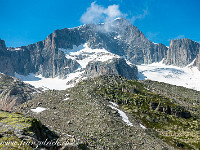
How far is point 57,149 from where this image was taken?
2206 centimetres

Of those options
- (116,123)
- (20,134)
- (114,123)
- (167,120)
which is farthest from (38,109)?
(167,120)

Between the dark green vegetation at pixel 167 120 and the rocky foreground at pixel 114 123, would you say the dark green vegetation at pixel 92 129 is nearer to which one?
the rocky foreground at pixel 114 123

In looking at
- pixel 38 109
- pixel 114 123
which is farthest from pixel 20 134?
pixel 38 109

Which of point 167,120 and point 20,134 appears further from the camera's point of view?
point 167,120

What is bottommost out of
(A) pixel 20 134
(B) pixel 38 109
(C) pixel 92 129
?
(C) pixel 92 129

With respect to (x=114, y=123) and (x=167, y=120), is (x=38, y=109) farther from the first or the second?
(x=167, y=120)

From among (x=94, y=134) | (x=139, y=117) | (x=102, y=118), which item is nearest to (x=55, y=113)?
(x=102, y=118)

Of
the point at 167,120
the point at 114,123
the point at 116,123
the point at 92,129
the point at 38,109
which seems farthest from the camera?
the point at 167,120

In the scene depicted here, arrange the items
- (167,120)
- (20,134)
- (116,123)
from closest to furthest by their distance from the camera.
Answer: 1. (20,134)
2. (116,123)
3. (167,120)

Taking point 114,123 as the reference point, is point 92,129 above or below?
above

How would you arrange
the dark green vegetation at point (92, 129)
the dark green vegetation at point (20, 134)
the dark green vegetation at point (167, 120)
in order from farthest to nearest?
the dark green vegetation at point (167, 120) → the dark green vegetation at point (92, 129) → the dark green vegetation at point (20, 134)

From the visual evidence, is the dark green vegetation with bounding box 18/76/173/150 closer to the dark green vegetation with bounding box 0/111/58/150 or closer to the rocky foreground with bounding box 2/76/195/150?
the rocky foreground with bounding box 2/76/195/150

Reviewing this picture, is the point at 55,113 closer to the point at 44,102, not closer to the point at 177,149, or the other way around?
the point at 44,102

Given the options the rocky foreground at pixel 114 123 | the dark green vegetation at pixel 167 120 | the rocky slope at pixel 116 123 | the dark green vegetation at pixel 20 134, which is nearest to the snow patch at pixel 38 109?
the rocky foreground at pixel 114 123
